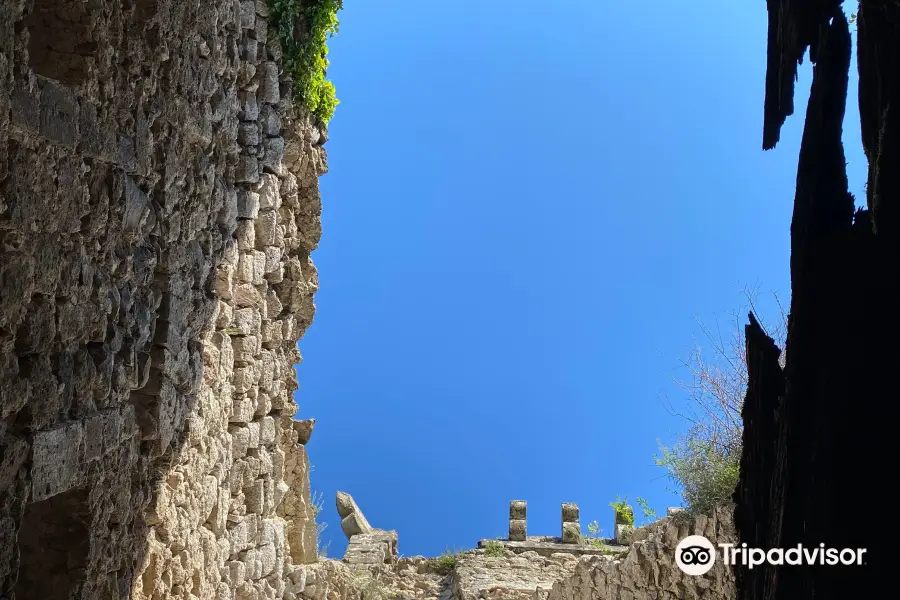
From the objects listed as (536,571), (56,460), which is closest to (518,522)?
(536,571)

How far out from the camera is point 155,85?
3.51m

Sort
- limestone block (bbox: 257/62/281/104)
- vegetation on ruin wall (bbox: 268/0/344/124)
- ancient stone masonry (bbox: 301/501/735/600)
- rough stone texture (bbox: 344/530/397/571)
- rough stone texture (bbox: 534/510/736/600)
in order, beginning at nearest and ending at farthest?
limestone block (bbox: 257/62/281/104) → vegetation on ruin wall (bbox: 268/0/344/124) → rough stone texture (bbox: 534/510/736/600) → ancient stone masonry (bbox: 301/501/735/600) → rough stone texture (bbox: 344/530/397/571)

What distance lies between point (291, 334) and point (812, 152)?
16.5 feet

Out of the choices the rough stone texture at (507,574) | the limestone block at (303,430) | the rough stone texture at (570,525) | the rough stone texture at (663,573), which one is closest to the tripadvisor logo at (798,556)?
the rough stone texture at (663,573)

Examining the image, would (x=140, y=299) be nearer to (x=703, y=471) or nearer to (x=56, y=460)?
(x=56, y=460)

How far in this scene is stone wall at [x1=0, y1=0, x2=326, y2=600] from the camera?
256 cm

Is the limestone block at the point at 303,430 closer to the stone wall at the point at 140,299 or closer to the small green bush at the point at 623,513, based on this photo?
the stone wall at the point at 140,299

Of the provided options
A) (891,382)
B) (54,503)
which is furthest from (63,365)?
(891,382)

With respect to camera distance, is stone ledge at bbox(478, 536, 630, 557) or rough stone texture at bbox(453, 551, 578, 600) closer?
rough stone texture at bbox(453, 551, 578, 600)

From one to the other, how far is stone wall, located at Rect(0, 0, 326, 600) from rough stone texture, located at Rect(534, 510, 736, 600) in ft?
9.31

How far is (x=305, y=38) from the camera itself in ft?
19.7

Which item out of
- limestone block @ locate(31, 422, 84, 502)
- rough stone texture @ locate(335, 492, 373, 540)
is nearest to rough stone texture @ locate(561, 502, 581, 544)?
rough stone texture @ locate(335, 492, 373, 540)

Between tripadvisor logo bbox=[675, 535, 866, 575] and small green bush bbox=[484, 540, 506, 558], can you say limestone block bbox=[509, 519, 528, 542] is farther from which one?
tripadvisor logo bbox=[675, 535, 866, 575]

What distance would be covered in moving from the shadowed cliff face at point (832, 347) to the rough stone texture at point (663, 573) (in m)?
4.56
